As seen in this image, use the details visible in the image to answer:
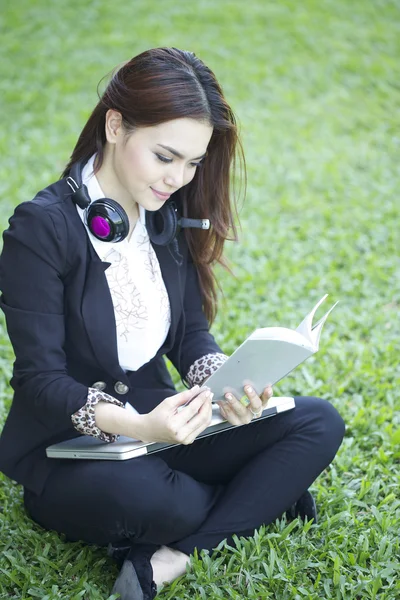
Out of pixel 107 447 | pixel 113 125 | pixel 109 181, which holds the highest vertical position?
pixel 113 125

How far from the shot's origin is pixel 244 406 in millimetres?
2199

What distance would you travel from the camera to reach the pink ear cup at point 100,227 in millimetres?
2144

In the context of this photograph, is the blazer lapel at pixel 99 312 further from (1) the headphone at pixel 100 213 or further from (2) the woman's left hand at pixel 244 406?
(2) the woman's left hand at pixel 244 406

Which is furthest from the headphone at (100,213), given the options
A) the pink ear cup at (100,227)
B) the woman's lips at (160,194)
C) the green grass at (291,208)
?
the green grass at (291,208)

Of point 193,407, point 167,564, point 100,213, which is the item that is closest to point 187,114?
point 100,213

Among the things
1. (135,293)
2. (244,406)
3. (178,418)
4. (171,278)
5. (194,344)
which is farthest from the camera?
(194,344)

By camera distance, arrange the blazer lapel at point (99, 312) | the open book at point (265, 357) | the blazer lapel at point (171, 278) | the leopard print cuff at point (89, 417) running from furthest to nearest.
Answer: the blazer lapel at point (171, 278)
the blazer lapel at point (99, 312)
the leopard print cuff at point (89, 417)
the open book at point (265, 357)

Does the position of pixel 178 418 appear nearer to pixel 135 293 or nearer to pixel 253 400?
pixel 253 400

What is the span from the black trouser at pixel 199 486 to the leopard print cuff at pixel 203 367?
0.18m

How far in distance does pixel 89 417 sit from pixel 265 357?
48 centimetres

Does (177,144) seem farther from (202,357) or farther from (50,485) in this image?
(50,485)

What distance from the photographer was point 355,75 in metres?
6.62

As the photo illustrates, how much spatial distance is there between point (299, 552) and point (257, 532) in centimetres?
13

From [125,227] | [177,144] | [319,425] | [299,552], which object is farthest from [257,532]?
[177,144]
